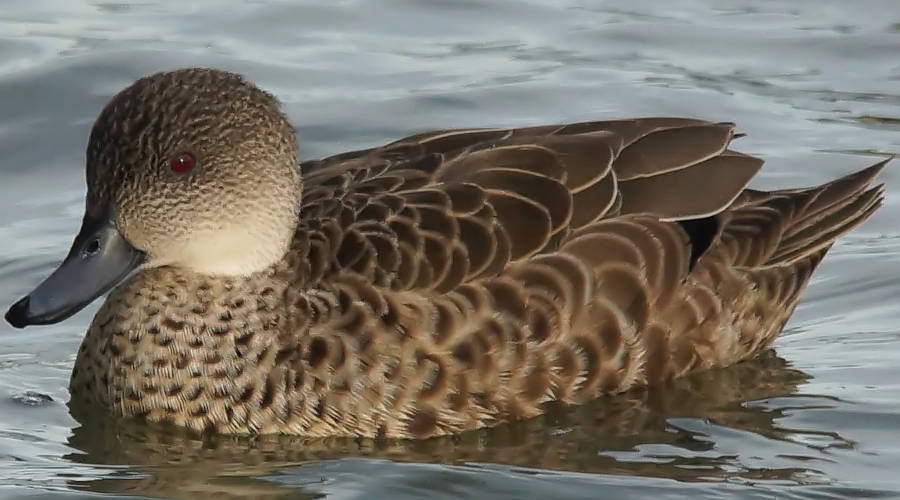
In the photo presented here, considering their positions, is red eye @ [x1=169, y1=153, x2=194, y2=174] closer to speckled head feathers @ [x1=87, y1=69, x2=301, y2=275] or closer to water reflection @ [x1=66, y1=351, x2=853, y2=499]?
speckled head feathers @ [x1=87, y1=69, x2=301, y2=275]

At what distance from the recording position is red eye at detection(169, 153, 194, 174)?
25.1 feet

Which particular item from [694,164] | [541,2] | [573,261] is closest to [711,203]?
[694,164]

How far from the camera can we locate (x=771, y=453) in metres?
7.72

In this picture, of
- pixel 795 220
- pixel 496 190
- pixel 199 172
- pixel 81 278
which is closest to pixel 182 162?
pixel 199 172

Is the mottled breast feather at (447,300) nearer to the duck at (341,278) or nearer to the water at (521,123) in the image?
the duck at (341,278)

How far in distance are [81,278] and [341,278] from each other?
3.13ft

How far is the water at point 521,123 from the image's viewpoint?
7.51 m

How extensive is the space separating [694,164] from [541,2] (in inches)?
195

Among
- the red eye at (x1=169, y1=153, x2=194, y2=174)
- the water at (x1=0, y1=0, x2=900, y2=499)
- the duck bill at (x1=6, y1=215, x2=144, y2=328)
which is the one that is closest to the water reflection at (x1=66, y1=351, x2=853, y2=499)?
the water at (x1=0, y1=0, x2=900, y2=499)

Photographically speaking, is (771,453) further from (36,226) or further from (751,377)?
(36,226)

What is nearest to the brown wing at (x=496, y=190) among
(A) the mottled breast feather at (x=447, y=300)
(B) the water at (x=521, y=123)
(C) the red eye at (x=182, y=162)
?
(A) the mottled breast feather at (x=447, y=300)

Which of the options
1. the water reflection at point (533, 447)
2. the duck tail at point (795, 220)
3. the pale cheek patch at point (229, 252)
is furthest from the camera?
the duck tail at point (795, 220)

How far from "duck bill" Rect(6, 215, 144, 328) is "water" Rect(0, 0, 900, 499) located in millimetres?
544

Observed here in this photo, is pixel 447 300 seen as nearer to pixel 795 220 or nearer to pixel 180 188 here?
pixel 180 188
